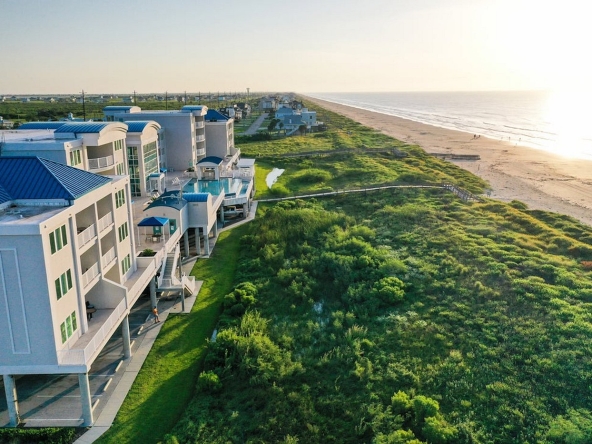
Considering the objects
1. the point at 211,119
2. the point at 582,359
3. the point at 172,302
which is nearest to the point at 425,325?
the point at 582,359

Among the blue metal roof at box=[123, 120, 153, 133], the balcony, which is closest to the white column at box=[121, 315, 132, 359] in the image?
the balcony

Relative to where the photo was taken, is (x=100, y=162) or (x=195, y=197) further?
(x=195, y=197)

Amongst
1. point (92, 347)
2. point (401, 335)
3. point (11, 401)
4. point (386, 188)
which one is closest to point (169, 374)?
point (92, 347)

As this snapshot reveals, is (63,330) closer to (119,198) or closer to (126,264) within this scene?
(126,264)

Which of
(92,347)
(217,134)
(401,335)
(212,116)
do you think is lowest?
(401,335)

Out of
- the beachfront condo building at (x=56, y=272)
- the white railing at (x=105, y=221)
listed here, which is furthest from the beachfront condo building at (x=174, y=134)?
the beachfront condo building at (x=56, y=272)

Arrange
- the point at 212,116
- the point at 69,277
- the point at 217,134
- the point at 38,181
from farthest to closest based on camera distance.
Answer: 1. the point at 217,134
2. the point at 212,116
3. the point at 38,181
4. the point at 69,277

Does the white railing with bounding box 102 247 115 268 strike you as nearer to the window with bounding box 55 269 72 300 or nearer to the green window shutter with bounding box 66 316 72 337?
the window with bounding box 55 269 72 300
